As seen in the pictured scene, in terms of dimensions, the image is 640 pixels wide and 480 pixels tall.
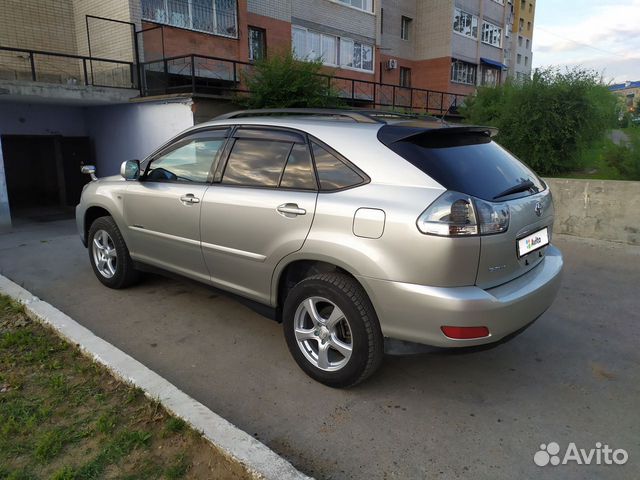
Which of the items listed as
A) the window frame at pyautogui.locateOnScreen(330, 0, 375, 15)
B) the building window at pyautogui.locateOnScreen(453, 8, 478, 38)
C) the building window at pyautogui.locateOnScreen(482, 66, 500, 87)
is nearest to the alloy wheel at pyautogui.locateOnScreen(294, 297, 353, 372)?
the window frame at pyautogui.locateOnScreen(330, 0, 375, 15)

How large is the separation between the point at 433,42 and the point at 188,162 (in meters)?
27.5

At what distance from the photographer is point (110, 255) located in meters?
5.01

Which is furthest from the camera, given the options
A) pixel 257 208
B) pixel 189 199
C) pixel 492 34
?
pixel 492 34

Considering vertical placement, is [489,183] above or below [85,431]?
above

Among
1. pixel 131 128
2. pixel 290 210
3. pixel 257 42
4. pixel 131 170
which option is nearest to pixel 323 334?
pixel 290 210

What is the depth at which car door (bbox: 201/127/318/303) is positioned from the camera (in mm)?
3232

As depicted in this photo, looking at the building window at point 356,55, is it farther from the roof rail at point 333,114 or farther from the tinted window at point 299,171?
the tinted window at point 299,171

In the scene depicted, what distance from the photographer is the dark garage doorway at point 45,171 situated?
40.7 feet

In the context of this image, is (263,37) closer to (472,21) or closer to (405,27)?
(405,27)

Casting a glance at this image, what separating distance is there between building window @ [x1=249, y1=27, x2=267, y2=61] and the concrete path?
13536mm

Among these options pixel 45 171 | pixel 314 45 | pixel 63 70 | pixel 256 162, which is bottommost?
pixel 45 171

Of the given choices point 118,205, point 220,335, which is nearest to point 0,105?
point 118,205

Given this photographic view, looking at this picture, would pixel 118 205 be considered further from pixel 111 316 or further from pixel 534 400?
pixel 534 400

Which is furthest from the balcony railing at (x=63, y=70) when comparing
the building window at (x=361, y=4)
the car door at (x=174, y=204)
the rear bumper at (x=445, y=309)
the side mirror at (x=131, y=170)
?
the building window at (x=361, y=4)
